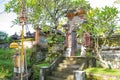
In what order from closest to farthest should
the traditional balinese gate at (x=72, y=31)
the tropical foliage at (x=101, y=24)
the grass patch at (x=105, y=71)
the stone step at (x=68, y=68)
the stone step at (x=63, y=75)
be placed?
1. the grass patch at (x=105, y=71)
2. the tropical foliage at (x=101, y=24)
3. the stone step at (x=63, y=75)
4. the stone step at (x=68, y=68)
5. the traditional balinese gate at (x=72, y=31)

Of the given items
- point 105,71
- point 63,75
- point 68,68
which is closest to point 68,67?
point 68,68

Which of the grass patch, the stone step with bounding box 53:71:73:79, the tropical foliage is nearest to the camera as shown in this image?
the grass patch

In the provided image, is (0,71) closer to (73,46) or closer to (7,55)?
(7,55)

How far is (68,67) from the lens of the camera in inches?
597

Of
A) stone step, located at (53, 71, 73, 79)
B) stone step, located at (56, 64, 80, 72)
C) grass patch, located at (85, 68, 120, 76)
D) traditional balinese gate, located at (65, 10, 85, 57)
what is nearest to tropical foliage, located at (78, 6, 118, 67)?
grass patch, located at (85, 68, 120, 76)

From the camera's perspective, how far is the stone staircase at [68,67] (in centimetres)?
1411

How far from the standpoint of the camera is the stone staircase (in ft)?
46.3

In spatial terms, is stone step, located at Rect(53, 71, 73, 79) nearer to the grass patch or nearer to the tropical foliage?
the grass patch

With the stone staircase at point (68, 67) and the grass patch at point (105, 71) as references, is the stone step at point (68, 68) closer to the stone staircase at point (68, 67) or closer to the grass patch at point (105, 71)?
the stone staircase at point (68, 67)

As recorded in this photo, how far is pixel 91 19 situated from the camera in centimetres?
1298

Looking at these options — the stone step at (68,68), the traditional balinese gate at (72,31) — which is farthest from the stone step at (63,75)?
the traditional balinese gate at (72,31)

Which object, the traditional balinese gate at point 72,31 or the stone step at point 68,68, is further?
the traditional balinese gate at point 72,31

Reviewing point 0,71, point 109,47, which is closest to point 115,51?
point 109,47

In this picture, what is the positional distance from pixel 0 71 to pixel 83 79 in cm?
853
